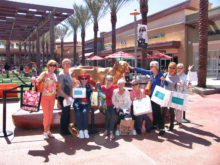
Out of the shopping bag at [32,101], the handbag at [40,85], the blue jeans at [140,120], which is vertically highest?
the handbag at [40,85]

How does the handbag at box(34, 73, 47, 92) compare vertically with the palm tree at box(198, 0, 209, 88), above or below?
below

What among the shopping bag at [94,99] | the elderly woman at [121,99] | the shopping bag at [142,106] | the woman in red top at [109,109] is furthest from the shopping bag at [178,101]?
the shopping bag at [94,99]

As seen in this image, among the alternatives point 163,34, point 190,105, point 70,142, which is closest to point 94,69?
point 70,142

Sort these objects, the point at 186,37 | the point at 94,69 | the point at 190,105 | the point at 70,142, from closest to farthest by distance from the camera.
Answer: the point at 70,142
the point at 94,69
the point at 190,105
the point at 186,37

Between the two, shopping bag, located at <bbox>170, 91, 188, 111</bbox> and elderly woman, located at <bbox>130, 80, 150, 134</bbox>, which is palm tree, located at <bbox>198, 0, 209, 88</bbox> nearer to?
shopping bag, located at <bbox>170, 91, 188, 111</bbox>

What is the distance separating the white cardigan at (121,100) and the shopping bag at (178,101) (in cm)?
96

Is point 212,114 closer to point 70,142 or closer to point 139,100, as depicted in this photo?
point 139,100

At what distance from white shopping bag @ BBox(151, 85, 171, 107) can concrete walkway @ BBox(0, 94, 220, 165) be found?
0.74m

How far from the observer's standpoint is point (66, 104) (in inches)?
163

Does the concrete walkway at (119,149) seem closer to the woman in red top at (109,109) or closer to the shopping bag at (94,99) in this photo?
the woman in red top at (109,109)

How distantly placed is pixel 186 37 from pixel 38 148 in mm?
19839

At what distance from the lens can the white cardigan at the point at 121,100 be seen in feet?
14.4

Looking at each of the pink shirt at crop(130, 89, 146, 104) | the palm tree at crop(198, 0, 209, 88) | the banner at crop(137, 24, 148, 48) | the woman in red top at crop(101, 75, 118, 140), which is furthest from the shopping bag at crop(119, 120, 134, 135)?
the palm tree at crop(198, 0, 209, 88)

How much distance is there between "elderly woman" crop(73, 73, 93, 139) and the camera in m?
4.24
